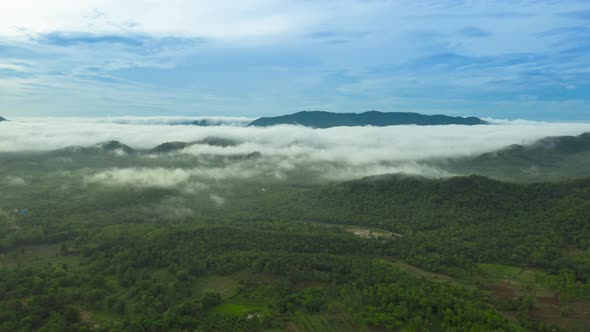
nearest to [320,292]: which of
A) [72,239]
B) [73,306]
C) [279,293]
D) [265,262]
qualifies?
[279,293]

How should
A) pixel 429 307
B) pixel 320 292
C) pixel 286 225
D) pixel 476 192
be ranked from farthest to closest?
pixel 476 192 < pixel 286 225 < pixel 320 292 < pixel 429 307

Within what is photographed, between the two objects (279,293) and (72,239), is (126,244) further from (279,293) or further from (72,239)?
(279,293)

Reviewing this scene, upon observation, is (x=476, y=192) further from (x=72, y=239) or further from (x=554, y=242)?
(x=72, y=239)

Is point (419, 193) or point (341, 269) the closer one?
point (341, 269)

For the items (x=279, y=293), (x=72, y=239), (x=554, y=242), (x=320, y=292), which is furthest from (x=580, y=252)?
(x=72, y=239)

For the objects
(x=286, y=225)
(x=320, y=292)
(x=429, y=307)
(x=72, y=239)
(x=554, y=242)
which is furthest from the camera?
(x=286, y=225)

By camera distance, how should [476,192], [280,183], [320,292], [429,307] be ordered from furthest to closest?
[280,183]
[476,192]
[320,292]
[429,307]

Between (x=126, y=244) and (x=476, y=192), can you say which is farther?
(x=476, y=192)

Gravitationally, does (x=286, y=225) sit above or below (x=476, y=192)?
below

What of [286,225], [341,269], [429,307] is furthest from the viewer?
[286,225]
